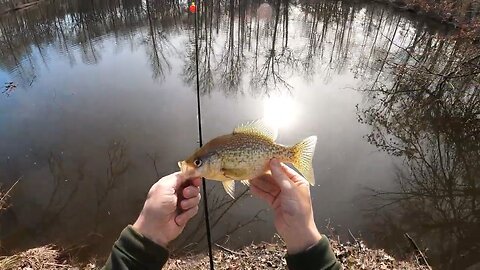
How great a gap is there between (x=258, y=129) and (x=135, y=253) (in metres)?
1.05

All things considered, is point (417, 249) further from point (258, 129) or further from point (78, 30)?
point (78, 30)

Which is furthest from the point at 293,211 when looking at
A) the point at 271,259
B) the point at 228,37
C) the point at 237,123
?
the point at 228,37

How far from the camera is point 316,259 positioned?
6.05 feet

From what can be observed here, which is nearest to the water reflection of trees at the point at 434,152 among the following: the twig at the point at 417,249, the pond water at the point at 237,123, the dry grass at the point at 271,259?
the pond water at the point at 237,123

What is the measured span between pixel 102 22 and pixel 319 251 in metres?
24.5

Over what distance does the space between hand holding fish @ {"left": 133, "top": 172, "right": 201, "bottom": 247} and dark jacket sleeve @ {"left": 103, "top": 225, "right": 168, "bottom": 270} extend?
4cm

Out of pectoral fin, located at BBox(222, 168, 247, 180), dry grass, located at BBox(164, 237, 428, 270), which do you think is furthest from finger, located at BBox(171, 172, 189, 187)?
dry grass, located at BBox(164, 237, 428, 270)

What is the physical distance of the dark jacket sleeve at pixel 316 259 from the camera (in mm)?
1834

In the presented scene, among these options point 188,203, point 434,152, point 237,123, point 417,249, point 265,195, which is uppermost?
point 188,203

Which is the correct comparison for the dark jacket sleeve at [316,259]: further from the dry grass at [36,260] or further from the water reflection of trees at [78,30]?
the water reflection of trees at [78,30]

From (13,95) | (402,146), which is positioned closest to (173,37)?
(13,95)

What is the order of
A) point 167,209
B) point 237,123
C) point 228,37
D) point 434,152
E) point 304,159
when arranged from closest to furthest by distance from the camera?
point 167,209 < point 304,159 < point 434,152 < point 237,123 < point 228,37

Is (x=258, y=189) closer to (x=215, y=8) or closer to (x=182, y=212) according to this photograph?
(x=182, y=212)

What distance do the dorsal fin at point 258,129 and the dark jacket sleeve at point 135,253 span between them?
0.86 meters
